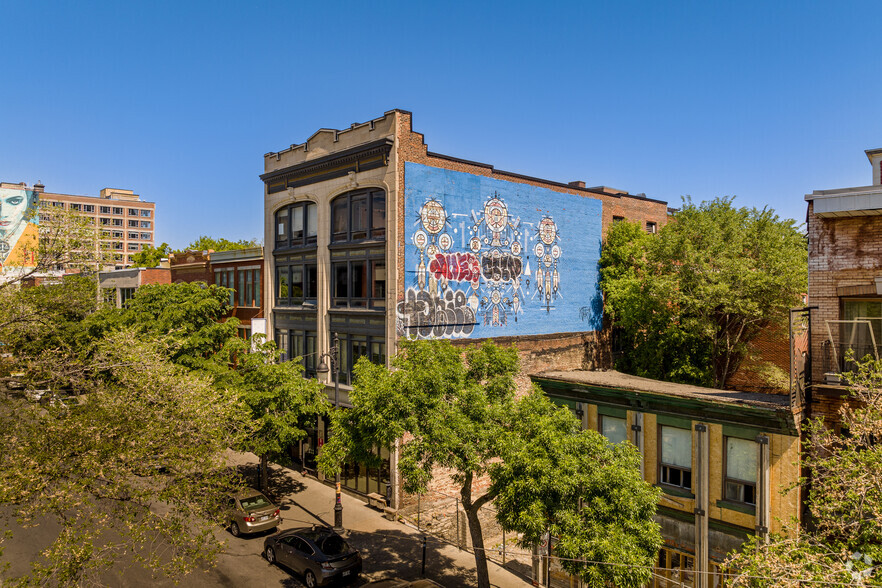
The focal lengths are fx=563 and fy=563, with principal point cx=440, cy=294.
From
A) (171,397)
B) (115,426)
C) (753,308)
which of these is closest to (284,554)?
(171,397)

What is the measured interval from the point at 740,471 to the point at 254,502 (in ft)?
58.6

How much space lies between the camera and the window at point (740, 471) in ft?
55.1

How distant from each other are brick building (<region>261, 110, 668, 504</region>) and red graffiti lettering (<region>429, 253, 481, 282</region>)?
2.4 inches

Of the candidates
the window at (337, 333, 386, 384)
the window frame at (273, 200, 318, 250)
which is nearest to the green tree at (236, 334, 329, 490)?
the window at (337, 333, 386, 384)

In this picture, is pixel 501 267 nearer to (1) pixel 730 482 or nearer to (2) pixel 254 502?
(1) pixel 730 482

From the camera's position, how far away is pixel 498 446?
14.9 meters

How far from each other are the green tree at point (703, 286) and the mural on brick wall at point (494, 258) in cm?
267

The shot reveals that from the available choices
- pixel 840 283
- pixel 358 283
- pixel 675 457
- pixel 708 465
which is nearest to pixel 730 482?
pixel 708 465

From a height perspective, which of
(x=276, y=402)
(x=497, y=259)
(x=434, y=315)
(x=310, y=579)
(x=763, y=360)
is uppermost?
(x=497, y=259)

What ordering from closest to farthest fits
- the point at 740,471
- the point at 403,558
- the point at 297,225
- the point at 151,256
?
the point at 740,471
the point at 403,558
the point at 297,225
the point at 151,256

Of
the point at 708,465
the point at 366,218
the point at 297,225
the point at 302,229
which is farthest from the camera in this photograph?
the point at 297,225

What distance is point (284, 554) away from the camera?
64.4 feet

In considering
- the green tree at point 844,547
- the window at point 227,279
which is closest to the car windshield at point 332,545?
the green tree at point 844,547

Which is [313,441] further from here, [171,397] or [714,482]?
[714,482]
